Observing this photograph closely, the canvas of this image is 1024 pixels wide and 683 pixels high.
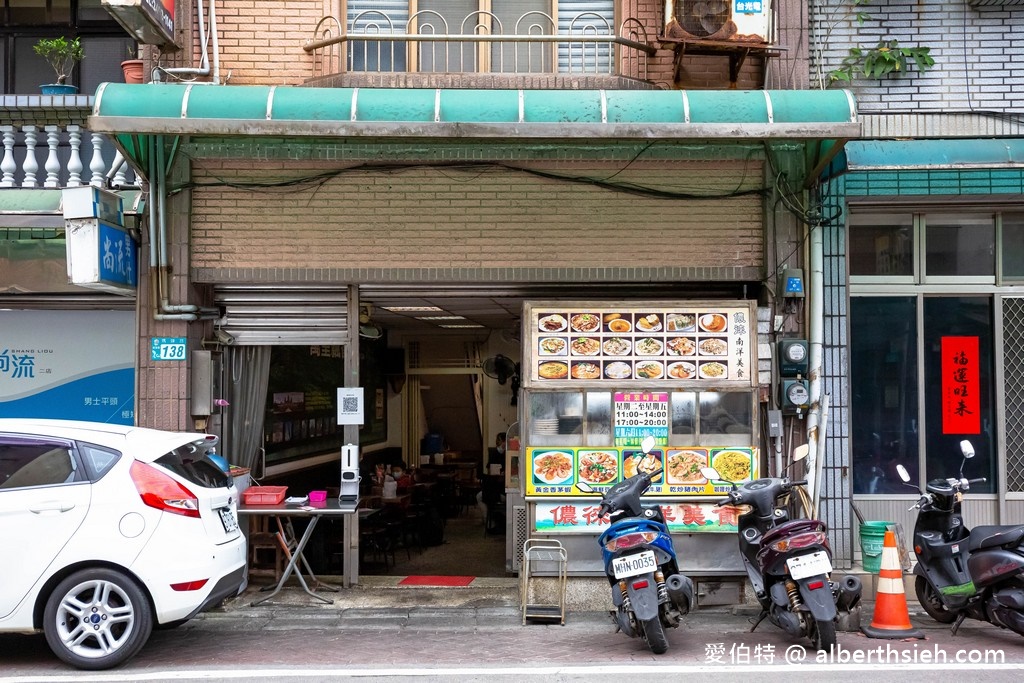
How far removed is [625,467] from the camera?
9.00m

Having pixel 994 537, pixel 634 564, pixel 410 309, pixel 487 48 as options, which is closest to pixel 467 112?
pixel 487 48

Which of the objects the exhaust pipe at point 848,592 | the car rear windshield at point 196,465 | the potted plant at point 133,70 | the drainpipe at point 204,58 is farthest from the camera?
the potted plant at point 133,70

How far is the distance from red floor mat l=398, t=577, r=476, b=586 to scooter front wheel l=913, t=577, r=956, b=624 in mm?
4370

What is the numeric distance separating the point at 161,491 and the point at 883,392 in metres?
7.37

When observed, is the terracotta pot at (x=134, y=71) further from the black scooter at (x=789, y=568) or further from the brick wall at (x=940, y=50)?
the brick wall at (x=940, y=50)

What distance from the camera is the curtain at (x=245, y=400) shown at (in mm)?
9836

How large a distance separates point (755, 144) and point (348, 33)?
430cm

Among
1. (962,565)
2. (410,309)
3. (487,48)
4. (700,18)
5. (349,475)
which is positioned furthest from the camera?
(410,309)

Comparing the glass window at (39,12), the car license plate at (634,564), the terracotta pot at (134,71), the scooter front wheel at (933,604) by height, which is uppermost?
the glass window at (39,12)

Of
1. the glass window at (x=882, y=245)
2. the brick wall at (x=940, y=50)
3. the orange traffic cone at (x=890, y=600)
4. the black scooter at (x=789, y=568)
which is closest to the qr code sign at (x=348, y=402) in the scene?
the black scooter at (x=789, y=568)

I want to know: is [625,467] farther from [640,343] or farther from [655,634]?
[655,634]

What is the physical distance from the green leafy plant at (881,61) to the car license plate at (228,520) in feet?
24.0

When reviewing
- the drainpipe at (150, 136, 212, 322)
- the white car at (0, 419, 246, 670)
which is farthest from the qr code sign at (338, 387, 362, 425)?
the white car at (0, 419, 246, 670)

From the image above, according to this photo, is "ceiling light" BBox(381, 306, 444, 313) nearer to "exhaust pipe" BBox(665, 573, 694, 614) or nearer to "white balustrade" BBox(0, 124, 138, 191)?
"white balustrade" BBox(0, 124, 138, 191)
